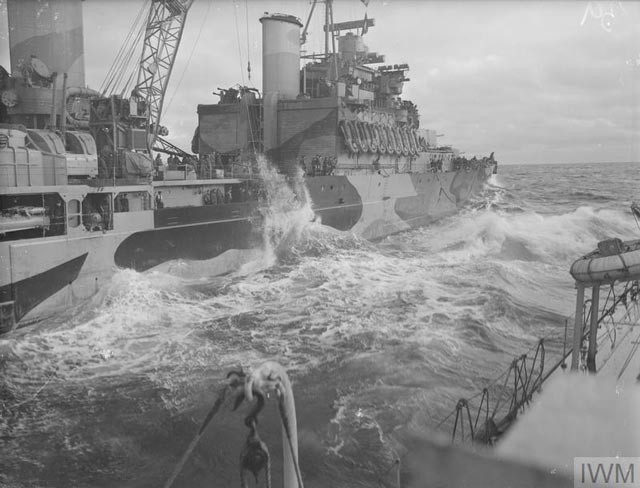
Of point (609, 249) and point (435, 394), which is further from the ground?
point (609, 249)

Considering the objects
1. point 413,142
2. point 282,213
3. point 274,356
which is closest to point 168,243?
point 282,213

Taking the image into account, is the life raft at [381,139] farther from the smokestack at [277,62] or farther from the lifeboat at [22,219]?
the lifeboat at [22,219]

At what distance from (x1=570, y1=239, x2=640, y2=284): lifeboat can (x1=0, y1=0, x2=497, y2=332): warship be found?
10.7 metres

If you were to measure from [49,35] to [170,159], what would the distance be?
8640 millimetres

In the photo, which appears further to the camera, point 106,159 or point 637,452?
point 106,159

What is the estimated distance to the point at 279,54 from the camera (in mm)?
24750

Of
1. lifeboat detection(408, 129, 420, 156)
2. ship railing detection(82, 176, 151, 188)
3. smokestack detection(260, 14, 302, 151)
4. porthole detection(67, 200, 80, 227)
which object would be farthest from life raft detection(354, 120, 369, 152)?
porthole detection(67, 200, 80, 227)

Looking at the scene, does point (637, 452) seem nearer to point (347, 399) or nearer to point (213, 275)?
point (347, 399)

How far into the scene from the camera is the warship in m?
12.4

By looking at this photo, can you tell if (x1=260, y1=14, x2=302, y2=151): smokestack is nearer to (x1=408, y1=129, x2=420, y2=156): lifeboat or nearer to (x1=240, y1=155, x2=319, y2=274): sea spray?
(x1=240, y1=155, x2=319, y2=274): sea spray

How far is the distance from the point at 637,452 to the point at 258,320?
8.78m

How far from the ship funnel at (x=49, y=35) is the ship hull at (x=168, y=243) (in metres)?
6.27

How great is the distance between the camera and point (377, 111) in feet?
89.6

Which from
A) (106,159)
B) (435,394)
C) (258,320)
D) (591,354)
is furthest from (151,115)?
(591,354)
